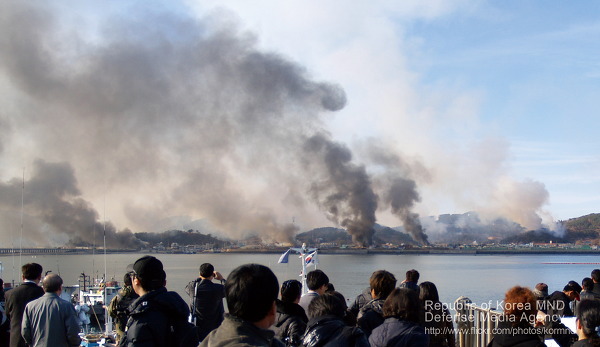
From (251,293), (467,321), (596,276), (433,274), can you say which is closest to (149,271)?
(251,293)

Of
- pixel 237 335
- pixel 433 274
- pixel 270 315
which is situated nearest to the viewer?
pixel 237 335

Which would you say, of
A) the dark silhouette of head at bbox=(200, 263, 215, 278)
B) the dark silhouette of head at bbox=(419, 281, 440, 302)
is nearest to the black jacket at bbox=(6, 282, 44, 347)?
the dark silhouette of head at bbox=(200, 263, 215, 278)

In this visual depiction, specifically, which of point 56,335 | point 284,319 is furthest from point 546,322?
point 56,335

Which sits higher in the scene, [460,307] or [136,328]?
[136,328]

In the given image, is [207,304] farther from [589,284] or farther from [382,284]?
[589,284]

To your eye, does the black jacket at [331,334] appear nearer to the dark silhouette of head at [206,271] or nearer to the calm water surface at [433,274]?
the dark silhouette of head at [206,271]

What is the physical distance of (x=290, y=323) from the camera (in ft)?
16.0

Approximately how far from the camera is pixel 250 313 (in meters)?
2.84

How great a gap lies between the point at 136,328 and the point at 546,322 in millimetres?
4659

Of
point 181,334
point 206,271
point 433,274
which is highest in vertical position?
point 206,271

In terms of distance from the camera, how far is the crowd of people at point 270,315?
9.43ft

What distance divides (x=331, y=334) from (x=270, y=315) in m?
1.32

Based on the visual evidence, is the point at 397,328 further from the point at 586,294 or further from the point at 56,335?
the point at 586,294

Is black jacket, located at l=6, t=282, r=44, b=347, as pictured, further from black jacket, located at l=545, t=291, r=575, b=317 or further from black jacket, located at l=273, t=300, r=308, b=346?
black jacket, located at l=545, t=291, r=575, b=317
